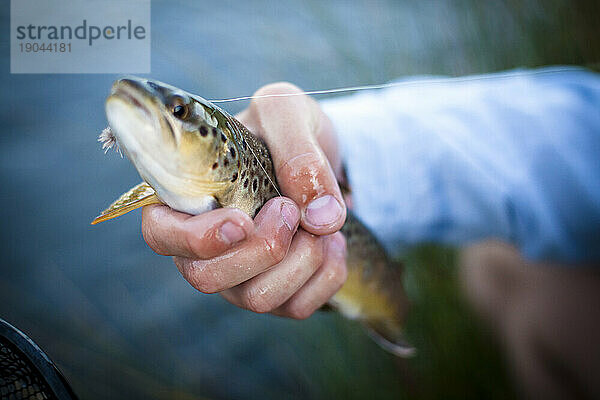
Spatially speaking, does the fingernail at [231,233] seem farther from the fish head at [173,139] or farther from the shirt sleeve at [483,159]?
the shirt sleeve at [483,159]

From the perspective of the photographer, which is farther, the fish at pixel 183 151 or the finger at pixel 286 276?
the finger at pixel 286 276

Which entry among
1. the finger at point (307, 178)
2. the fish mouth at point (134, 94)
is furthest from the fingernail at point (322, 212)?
the fish mouth at point (134, 94)

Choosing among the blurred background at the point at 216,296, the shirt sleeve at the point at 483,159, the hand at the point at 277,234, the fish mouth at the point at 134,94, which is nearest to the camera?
the fish mouth at the point at 134,94

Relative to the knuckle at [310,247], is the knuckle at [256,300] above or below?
below

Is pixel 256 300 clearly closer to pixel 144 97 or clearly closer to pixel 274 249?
pixel 274 249

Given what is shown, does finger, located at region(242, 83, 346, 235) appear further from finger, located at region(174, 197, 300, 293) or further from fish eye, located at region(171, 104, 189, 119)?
fish eye, located at region(171, 104, 189, 119)

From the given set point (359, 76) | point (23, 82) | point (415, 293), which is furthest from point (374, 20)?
point (23, 82)
